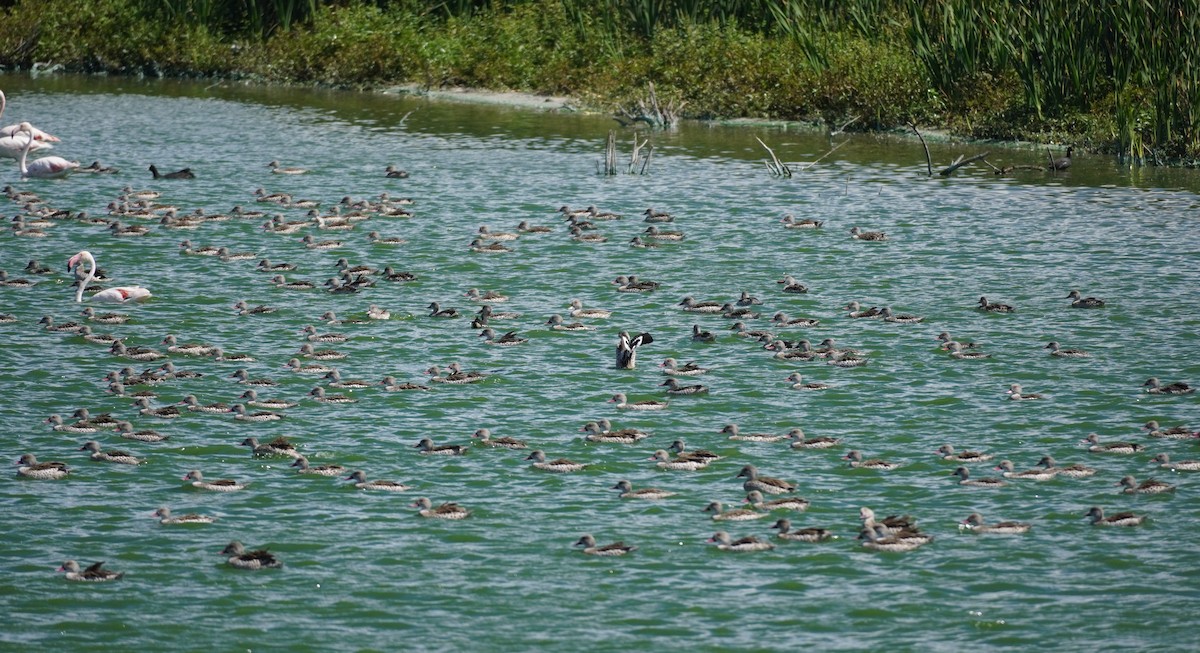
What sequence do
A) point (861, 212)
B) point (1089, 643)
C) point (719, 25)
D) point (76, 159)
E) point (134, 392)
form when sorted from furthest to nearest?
1. point (719, 25)
2. point (76, 159)
3. point (861, 212)
4. point (134, 392)
5. point (1089, 643)

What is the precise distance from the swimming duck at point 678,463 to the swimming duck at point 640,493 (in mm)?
899

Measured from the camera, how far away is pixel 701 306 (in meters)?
26.7

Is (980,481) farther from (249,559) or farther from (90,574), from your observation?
(90,574)

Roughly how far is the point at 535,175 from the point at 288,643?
85.3 ft

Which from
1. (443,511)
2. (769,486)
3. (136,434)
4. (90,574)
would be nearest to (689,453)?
(769,486)

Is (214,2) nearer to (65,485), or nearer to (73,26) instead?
(73,26)

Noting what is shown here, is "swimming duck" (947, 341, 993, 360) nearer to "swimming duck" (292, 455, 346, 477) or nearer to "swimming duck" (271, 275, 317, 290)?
"swimming duck" (292, 455, 346, 477)

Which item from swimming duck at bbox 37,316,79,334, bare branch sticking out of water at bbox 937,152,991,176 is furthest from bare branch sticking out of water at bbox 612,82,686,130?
swimming duck at bbox 37,316,79,334

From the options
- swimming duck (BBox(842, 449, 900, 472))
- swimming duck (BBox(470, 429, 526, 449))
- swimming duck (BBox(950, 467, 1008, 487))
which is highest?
swimming duck (BBox(950, 467, 1008, 487))

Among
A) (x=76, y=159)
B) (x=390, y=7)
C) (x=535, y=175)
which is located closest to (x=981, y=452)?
(x=535, y=175)

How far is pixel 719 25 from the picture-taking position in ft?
165

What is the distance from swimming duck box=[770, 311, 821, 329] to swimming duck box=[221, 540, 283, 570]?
37.9ft

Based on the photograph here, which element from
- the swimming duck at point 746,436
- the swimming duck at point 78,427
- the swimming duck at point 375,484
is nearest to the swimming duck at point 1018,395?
the swimming duck at point 746,436

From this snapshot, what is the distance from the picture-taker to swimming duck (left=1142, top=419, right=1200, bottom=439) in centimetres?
1977
